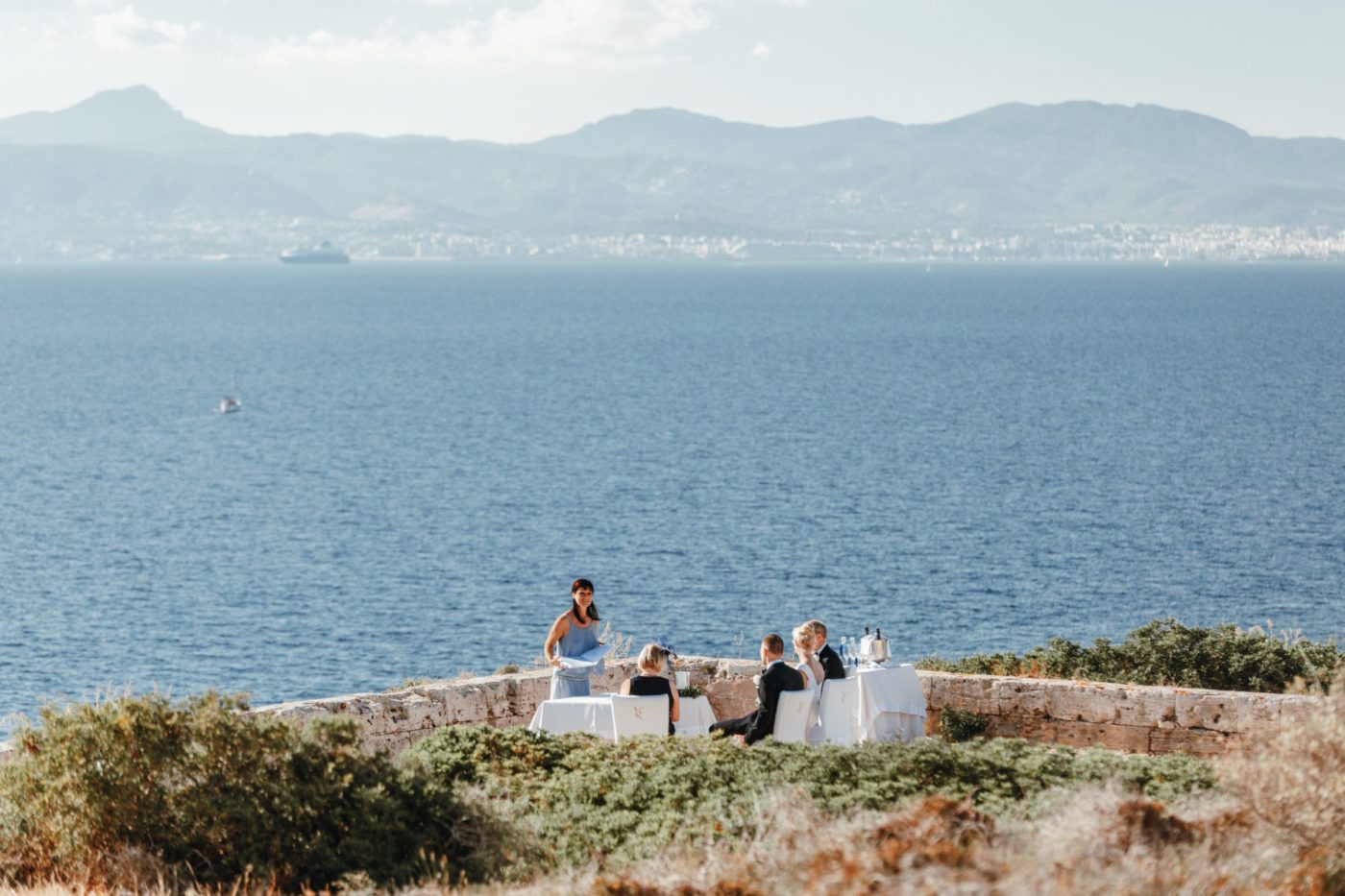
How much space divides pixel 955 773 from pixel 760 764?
45.4 inches

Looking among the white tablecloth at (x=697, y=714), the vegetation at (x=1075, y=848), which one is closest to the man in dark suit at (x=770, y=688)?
the white tablecloth at (x=697, y=714)

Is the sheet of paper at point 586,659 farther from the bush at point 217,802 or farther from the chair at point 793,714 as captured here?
the bush at point 217,802

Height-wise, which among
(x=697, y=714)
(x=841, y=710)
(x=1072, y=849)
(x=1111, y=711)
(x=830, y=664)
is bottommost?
(x=697, y=714)

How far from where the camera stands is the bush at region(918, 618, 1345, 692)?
1401 cm

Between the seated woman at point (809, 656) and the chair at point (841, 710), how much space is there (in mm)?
139

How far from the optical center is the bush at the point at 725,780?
8266 mm

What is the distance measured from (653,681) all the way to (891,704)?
1.81 m

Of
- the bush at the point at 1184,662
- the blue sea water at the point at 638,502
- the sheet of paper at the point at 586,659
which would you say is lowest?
the blue sea water at the point at 638,502

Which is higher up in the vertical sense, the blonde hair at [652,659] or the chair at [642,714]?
the blonde hair at [652,659]

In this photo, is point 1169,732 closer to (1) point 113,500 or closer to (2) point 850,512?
(2) point 850,512

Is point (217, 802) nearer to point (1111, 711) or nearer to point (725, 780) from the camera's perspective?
point (725, 780)

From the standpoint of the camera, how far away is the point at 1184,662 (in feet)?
47.5

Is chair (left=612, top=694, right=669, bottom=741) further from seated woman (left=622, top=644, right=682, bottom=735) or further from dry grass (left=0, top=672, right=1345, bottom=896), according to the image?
dry grass (left=0, top=672, right=1345, bottom=896)

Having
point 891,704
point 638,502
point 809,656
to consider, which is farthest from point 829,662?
point 638,502
